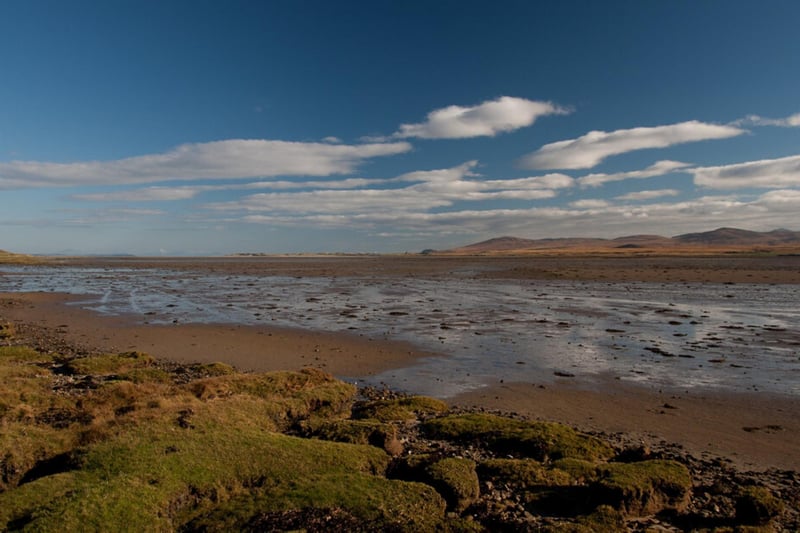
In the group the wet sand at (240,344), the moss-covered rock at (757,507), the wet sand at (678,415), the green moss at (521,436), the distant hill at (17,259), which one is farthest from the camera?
the distant hill at (17,259)

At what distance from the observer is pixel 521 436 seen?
379 inches

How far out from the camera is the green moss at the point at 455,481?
718 cm

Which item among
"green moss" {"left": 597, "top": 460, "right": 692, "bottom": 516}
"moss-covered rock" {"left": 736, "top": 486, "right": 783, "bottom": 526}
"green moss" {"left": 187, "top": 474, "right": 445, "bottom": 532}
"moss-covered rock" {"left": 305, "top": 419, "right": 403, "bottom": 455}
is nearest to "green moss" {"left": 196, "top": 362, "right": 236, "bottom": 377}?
"moss-covered rock" {"left": 305, "top": 419, "right": 403, "bottom": 455}

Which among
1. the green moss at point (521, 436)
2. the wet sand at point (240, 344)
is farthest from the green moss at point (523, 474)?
the wet sand at point (240, 344)

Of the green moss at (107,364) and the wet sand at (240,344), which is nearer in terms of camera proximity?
the green moss at (107,364)

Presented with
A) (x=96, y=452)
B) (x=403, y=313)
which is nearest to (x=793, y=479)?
(x=96, y=452)

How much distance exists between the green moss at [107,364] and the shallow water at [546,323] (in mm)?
8287

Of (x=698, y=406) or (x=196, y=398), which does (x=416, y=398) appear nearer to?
(x=196, y=398)

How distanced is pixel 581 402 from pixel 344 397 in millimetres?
6430

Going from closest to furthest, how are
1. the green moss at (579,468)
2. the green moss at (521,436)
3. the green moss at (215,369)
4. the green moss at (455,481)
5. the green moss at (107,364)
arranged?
the green moss at (455,481)
the green moss at (579,468)
the green moss at (521,436)
the green moss at (107,364)
the green moss at (215,369)

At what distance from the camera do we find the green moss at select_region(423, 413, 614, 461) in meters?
9.10

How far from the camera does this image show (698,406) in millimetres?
12523

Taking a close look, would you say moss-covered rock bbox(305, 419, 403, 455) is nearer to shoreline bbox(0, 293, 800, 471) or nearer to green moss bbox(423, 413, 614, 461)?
green moss bbox(423, 413, 614, 461)

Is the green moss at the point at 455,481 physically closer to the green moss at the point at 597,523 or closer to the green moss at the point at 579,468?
the green moss at the point at 597,523
